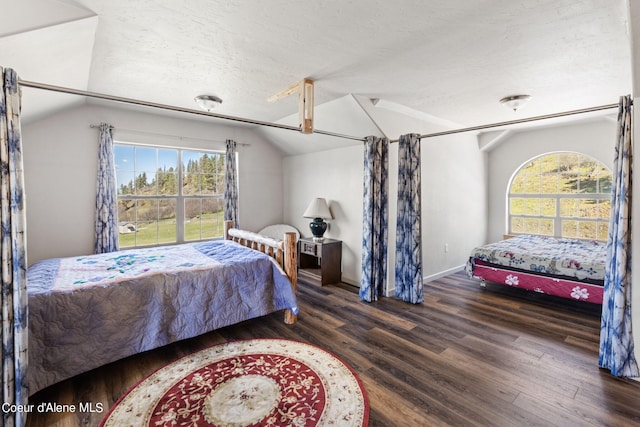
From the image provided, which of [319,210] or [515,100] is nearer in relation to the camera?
[515,100]

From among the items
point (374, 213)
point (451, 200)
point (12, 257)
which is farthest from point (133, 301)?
point (451, 200)

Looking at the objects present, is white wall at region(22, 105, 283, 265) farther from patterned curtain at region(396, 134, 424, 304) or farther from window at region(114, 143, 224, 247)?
patterned curtain at region(396, 134, 424, 304)

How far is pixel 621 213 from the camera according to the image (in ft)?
6.73

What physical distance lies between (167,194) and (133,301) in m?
2.49

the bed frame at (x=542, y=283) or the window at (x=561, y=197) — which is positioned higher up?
the window at (x=561, y=197)

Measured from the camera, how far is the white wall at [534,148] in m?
4.51

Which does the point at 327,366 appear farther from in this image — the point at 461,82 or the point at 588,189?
the point at 588,189

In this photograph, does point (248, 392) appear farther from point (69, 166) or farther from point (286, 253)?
point (69, 166)

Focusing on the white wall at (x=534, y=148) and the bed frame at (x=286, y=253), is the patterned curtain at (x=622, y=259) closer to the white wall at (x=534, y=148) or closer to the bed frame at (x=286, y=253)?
the bed frame at (x=286, y=253)

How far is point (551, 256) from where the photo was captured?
363 centimetres

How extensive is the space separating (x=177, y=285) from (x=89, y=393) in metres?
0.86

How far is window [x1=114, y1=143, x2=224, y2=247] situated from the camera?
13.5 ft

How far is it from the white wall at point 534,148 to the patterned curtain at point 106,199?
243 inches

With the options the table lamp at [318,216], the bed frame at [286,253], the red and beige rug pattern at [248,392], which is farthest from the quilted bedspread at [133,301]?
the table lamp at [318,216]
